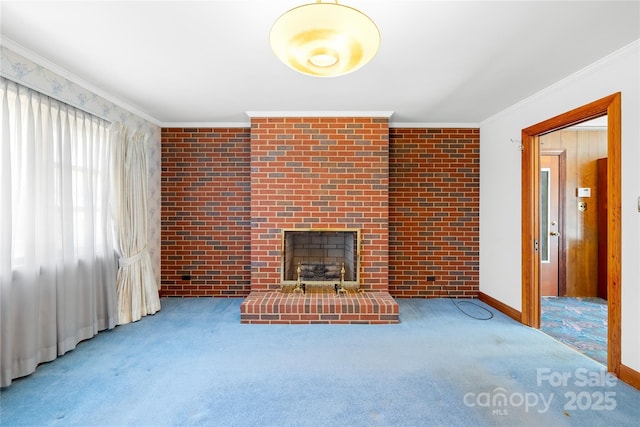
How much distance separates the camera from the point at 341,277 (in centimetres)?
349

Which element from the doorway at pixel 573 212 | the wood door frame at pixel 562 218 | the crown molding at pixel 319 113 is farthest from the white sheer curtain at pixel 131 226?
the wood door frame at pixel 562 218

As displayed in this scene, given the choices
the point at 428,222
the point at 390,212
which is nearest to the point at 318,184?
the point at 390,212

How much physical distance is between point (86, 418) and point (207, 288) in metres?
2.27

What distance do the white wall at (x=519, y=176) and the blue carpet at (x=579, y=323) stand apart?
416mm

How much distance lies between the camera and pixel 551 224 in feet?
13.4

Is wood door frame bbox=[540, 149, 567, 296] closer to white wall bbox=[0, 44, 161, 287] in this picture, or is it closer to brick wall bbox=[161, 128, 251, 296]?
brick wall bbox=[161, 128, 251, 296]

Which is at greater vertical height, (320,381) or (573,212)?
(573,212)

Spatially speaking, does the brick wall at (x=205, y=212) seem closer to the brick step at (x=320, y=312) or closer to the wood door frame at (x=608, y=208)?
the brick step at (x=320, y=312)

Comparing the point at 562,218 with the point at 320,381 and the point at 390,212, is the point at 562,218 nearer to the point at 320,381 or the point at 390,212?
the point at 390,212

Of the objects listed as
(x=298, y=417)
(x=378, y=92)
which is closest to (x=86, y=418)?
(x=298, y=417)

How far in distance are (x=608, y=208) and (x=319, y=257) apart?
265cm

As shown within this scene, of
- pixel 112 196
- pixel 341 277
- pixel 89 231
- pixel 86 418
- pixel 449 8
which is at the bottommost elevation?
pixel 86 418

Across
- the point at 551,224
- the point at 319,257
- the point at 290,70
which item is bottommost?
the point at 319,257

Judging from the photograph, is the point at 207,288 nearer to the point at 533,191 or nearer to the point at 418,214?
the point at 418,214
